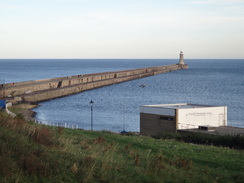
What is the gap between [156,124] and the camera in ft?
104

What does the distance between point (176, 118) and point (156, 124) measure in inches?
80.2

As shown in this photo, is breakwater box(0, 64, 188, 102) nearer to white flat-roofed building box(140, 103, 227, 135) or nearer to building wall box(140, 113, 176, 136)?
building wall box(140, 113, 176, 136)

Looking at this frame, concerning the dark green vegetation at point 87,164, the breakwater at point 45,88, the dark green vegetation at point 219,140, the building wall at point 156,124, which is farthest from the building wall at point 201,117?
the breakwater at point 45,88

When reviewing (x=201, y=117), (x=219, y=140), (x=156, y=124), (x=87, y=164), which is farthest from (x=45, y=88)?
(x=87, y=164)

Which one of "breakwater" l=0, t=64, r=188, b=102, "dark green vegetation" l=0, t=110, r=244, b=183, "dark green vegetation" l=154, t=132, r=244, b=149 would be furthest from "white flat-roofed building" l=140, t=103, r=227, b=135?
"breakwater" l=0, t=64, r=188, b=102

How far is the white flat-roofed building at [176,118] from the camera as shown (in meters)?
30.4

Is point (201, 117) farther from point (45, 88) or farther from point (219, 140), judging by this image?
point (45, 88)

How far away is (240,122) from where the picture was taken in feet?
152

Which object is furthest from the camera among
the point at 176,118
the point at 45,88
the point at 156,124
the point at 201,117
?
the point at 45,88

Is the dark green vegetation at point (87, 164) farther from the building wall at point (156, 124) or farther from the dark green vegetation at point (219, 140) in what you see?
the building wall at point (156, 124)

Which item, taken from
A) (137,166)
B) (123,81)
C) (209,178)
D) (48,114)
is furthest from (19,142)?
(123,81)

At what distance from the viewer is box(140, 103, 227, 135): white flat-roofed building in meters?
30.4

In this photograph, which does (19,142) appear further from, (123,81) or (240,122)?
(123,81)

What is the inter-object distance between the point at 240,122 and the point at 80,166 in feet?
130
